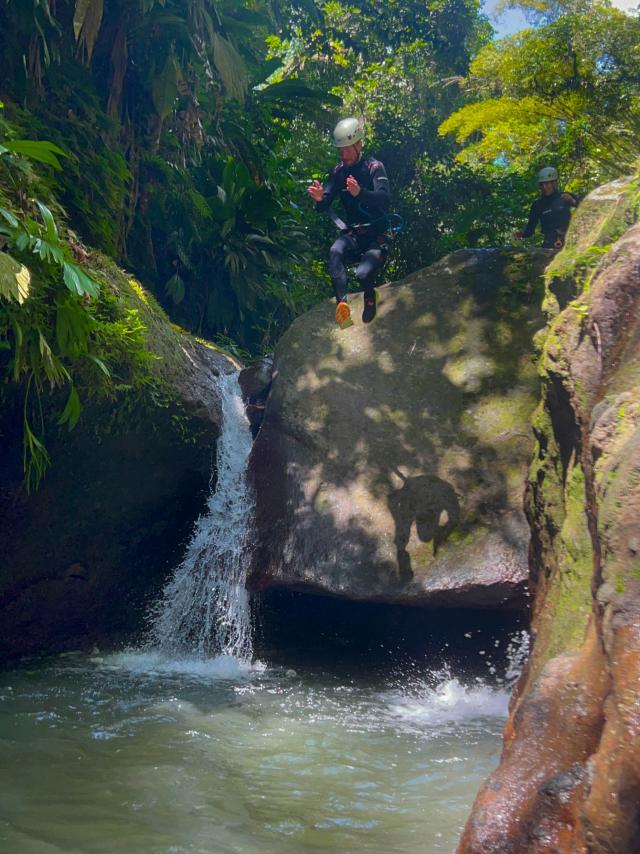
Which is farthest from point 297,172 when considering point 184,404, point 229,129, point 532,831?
point 532,831

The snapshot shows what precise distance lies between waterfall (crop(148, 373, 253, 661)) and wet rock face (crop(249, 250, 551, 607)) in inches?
12.8

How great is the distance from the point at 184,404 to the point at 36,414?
139 cm

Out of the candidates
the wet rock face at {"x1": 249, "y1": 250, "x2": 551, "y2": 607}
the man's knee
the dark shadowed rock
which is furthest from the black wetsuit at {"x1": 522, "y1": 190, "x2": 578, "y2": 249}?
the dark shadowed rock

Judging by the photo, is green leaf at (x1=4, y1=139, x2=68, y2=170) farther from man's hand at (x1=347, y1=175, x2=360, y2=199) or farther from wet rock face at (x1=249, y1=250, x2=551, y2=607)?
wet rock face at (x1=249, y1=250, x2=551, y2=607)

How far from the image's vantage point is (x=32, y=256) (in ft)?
17.8

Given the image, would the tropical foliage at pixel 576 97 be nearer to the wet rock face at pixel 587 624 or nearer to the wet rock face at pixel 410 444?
the wet rock face at pixel 410 444

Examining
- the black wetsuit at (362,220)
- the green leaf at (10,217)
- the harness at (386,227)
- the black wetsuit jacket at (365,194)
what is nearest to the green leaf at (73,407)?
the green leaf at (10,217)

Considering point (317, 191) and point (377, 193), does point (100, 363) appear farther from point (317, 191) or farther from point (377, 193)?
point (377, 193)

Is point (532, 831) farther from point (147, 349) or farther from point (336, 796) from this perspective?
point (147, 349)

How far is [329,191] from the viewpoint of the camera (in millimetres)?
7332

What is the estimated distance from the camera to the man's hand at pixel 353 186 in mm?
7057

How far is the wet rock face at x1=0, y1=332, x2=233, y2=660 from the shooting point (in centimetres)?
673

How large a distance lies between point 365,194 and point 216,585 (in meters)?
3.86

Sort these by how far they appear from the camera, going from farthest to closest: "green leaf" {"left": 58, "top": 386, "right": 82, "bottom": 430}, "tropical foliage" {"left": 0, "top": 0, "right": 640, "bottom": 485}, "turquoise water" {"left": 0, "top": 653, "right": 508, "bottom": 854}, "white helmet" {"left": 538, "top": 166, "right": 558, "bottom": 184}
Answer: "white helmet" {"left": 538, "top": 166, "right": 558, "bottom": 184} → "tropical foliage" {"left": 0, "top": 0, "right": 640, "bottom": 485} → "green leaf" {"left": 58, "top": 386, "right": 82, "bottom": 430} → "turquoise water" {"left": 0, "top": 653, "right": 508, "bottom": 854}
